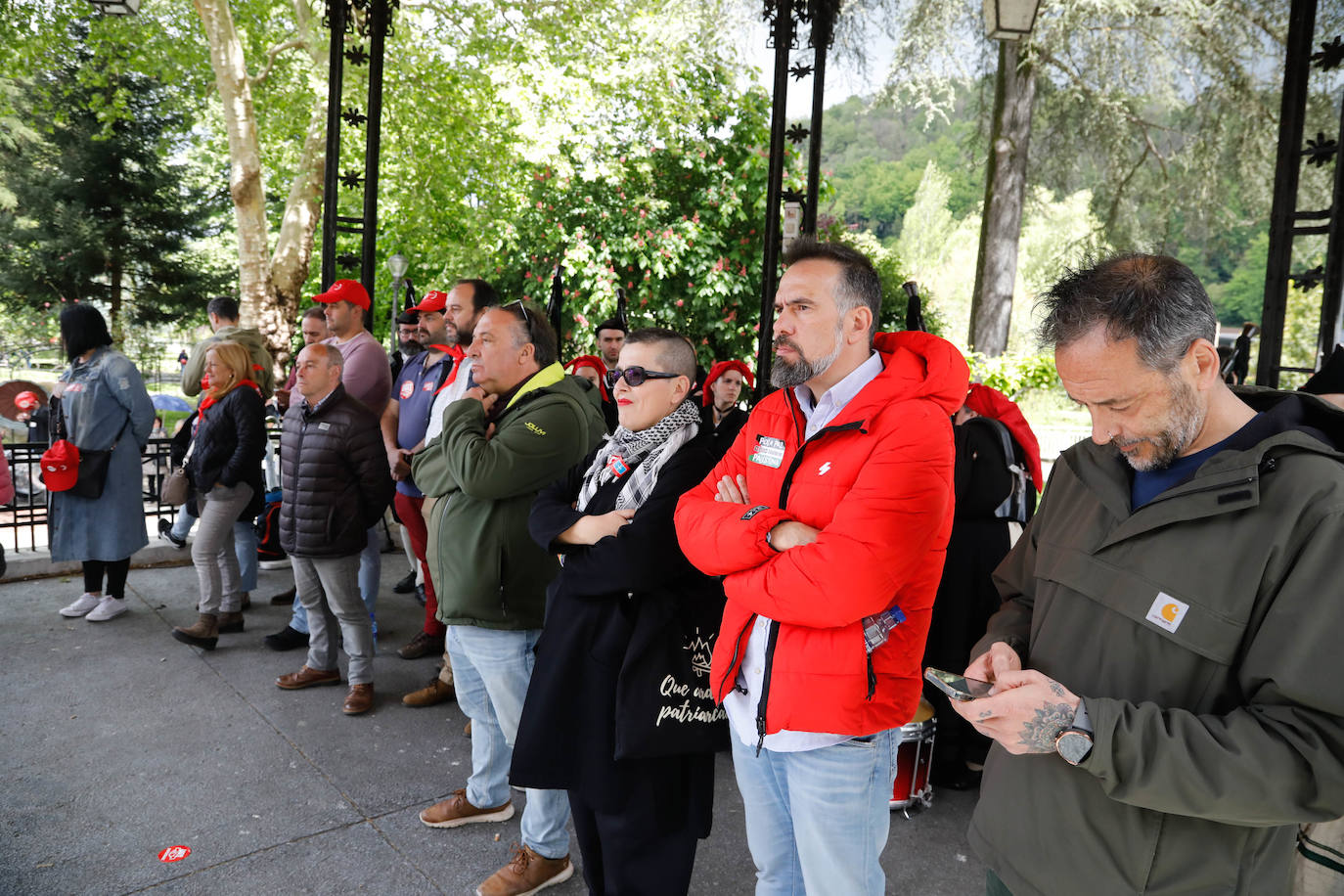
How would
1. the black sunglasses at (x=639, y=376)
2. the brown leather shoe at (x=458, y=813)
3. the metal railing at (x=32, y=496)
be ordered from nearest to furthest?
the black sunglasses at (x=639, y=376), the brown leather shoe at (x=458, y=813), the metal railing at (x=32, y=496)

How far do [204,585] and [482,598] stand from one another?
3032 millimetres

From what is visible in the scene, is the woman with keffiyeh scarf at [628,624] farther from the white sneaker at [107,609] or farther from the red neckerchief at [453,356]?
Result: the white sneaker at [107,609]

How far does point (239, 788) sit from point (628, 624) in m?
2.18

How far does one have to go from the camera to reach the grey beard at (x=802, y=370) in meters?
2.13

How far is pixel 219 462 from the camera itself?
514 centimetres

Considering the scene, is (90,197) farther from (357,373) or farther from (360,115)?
(357,373)

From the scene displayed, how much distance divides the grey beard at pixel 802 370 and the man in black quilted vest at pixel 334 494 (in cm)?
282

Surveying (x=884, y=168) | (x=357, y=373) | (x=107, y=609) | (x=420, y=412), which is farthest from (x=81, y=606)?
(x=884, y=168)

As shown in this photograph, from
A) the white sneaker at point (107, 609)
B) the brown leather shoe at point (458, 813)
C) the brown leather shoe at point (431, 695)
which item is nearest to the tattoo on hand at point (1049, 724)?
the brown leather shoe at point (458, 813)

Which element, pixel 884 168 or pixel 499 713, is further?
pixel 884 168

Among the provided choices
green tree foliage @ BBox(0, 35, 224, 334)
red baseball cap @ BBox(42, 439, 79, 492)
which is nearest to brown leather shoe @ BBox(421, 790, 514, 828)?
red baseball cap @ BBox(42, 439, 79, 492)

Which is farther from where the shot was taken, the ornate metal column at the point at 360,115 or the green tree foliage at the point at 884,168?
the green tree foliage at the point at 884,168

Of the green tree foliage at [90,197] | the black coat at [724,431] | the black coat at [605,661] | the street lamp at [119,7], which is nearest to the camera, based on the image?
the black coat at [605,661]

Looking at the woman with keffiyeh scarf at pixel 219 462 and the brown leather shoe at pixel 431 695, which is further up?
the woman with keffiyeh scarf at pixel 219 462
